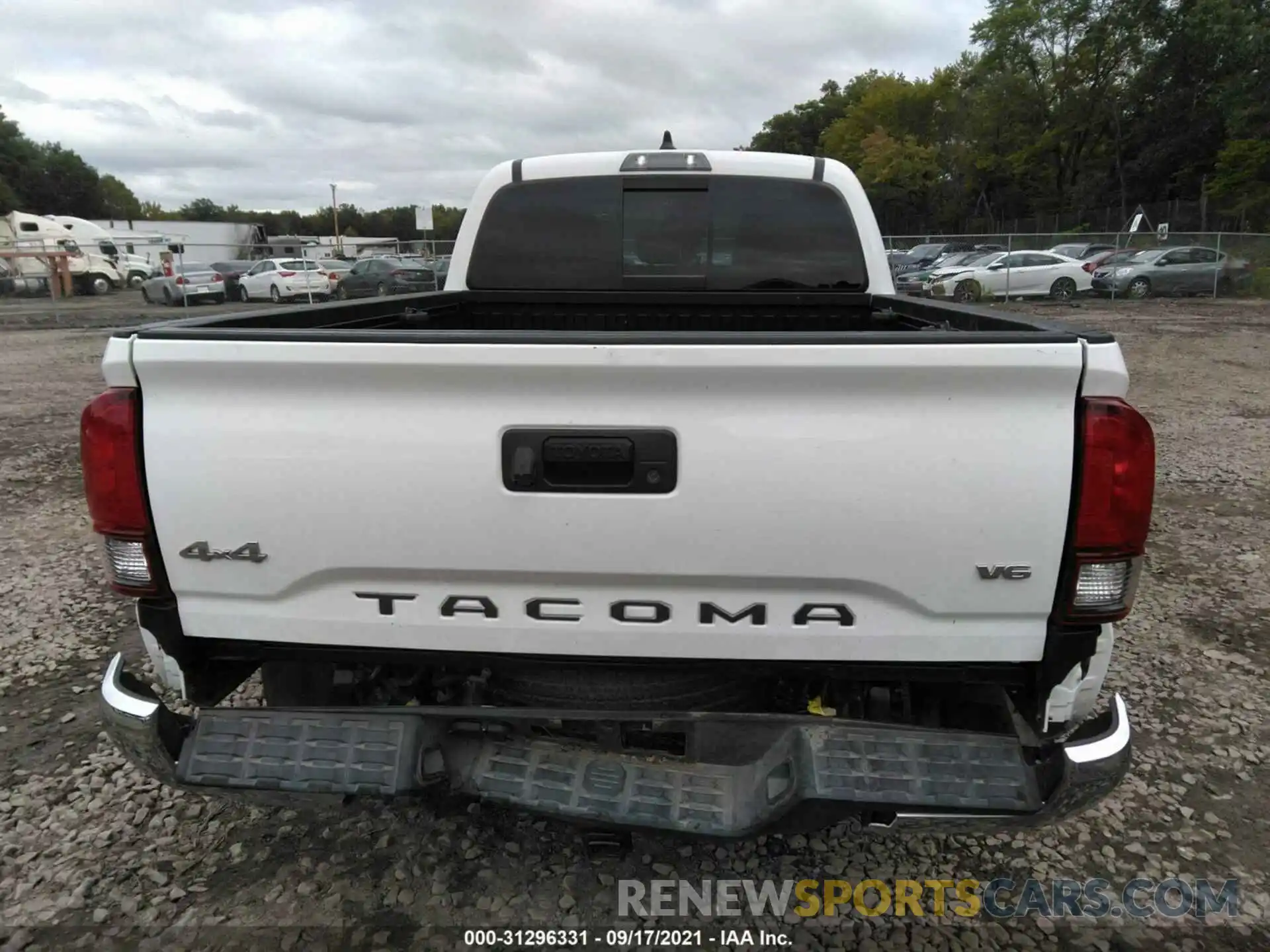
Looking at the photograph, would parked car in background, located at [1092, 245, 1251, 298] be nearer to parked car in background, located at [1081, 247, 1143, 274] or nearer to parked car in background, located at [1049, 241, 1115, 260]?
parked car in background, located at [1081, 247, 1143, 274]

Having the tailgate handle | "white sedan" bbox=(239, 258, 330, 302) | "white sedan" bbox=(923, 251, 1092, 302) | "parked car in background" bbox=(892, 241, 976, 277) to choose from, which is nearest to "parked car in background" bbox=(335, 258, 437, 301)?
"white sedan" bbox=(239, 258, 330, 302)

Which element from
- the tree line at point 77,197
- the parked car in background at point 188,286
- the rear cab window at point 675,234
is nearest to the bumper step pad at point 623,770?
the rear cab window at point 675,234

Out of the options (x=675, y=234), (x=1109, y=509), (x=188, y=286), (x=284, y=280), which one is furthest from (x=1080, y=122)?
(x=1109, y=509)

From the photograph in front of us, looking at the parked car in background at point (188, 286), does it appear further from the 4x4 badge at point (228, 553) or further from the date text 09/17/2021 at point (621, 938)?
the date text 09/17/2021 at point (621, 938)

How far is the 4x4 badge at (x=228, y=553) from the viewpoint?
2059 mm

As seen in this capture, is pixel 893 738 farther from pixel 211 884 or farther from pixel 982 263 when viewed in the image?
pixel 982 263

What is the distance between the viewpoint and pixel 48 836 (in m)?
2.82

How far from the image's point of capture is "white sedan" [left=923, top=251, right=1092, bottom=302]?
23.1 meters

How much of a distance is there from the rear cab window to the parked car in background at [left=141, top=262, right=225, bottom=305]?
25267 millimetres

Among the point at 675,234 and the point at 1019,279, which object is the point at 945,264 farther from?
the point at 675,234

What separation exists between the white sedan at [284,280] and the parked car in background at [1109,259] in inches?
886

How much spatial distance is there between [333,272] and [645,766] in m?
27.8

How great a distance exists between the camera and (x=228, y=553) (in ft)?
6.78

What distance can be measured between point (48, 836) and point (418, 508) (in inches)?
79.0
